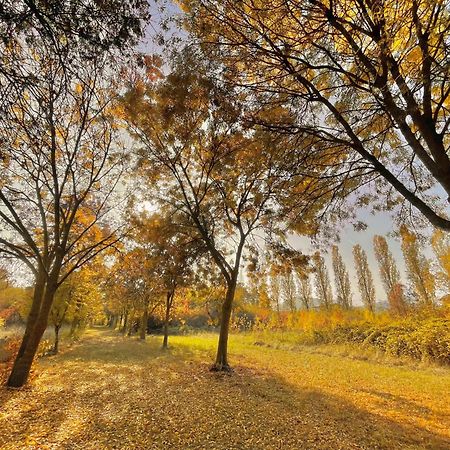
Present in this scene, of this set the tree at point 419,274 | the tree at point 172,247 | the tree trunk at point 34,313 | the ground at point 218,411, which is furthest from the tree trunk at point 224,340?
the tree at point 419,274

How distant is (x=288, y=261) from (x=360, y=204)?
4709 millimetres

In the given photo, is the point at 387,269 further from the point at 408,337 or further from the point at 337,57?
the point at 337,57

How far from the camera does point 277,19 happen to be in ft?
12.8

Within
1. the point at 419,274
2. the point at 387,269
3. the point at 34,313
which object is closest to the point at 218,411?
the point at 34,313

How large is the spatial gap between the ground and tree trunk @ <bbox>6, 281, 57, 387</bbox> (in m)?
0.37

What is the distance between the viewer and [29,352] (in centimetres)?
771

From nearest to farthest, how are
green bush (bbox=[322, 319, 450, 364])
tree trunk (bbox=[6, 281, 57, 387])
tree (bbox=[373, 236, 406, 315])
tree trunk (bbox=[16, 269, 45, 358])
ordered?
1. tree trunk (bbox=[6, 281, 57, 387])
2. tree trunk (bbox=[16, 269, 45, 358])
3. green bush (bbox=[322, 319, 450, 364])
4. tree (bbox=[373, 236, 406, 315])

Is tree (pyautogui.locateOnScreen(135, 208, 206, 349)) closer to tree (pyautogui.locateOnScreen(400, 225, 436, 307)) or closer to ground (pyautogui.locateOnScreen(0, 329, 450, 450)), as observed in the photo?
ground (pyautogui.locateOnScreen(0, 329, 450, 450))

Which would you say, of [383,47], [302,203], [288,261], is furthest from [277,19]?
[288,261]

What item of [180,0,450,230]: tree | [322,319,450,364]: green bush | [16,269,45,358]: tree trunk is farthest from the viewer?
[322,319,450,364]: green bush

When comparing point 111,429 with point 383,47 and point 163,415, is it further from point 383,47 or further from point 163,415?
point 383,47

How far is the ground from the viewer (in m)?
4.57

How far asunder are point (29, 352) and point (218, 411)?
5.88 metres

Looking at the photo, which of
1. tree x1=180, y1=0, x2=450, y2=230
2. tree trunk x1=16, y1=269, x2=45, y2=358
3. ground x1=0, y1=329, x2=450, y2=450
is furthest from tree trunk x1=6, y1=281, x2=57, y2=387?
tree x1=180, y1=0, x2=450, y2=230
